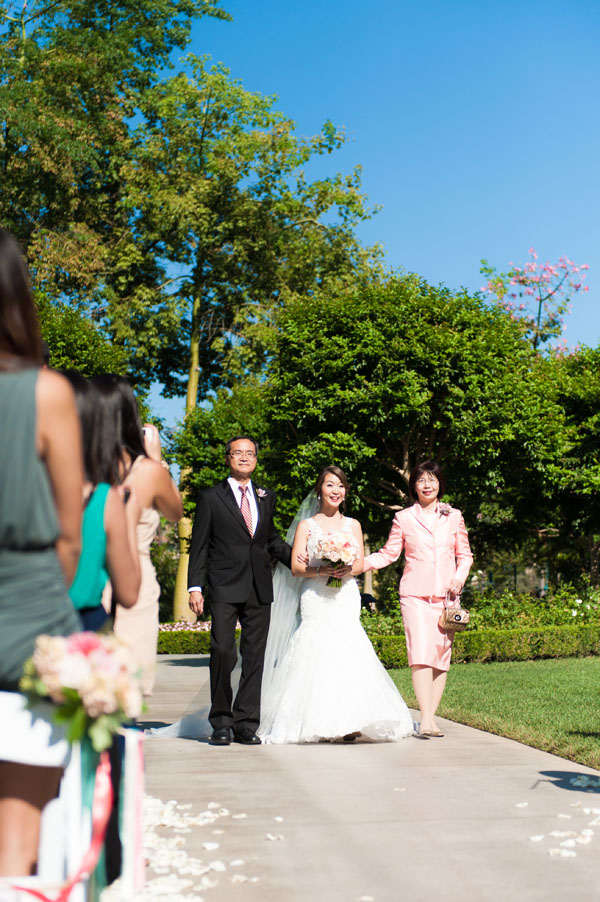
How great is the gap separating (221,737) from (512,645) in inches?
395

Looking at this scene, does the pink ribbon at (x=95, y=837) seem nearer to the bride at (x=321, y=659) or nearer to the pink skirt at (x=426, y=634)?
the bride at (x=321, y=659)

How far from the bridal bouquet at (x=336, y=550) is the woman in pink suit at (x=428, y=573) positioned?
324 mm

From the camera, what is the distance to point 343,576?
26.8 ft

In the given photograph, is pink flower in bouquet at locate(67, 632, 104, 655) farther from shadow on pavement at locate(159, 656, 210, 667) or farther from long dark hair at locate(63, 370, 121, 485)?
shadow on pavement at locate(159, 656, 210, 667)

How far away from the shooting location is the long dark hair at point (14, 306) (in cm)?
224

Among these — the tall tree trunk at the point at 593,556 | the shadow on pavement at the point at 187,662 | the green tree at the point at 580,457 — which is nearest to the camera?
the shadow on pavement at the point at 187,662

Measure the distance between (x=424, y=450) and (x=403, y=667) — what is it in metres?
4.61

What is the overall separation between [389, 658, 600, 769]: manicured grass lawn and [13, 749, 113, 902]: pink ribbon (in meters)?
4.85

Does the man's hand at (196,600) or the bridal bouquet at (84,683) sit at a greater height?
the bridal bouquet at (84,683)

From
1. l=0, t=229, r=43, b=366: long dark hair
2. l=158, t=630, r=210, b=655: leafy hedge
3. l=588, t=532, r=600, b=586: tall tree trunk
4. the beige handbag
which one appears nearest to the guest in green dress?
l=0, t=229, r=43, b=366: long dark hair

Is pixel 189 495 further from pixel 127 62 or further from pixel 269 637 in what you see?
pixel 269 637

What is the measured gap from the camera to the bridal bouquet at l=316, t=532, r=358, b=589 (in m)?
7.83

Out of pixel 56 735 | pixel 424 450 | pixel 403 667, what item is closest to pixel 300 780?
pixel 56 735

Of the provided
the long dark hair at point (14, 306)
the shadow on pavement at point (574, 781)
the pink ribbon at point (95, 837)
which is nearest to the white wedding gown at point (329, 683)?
the shadow on pavement at point (574, 781)
